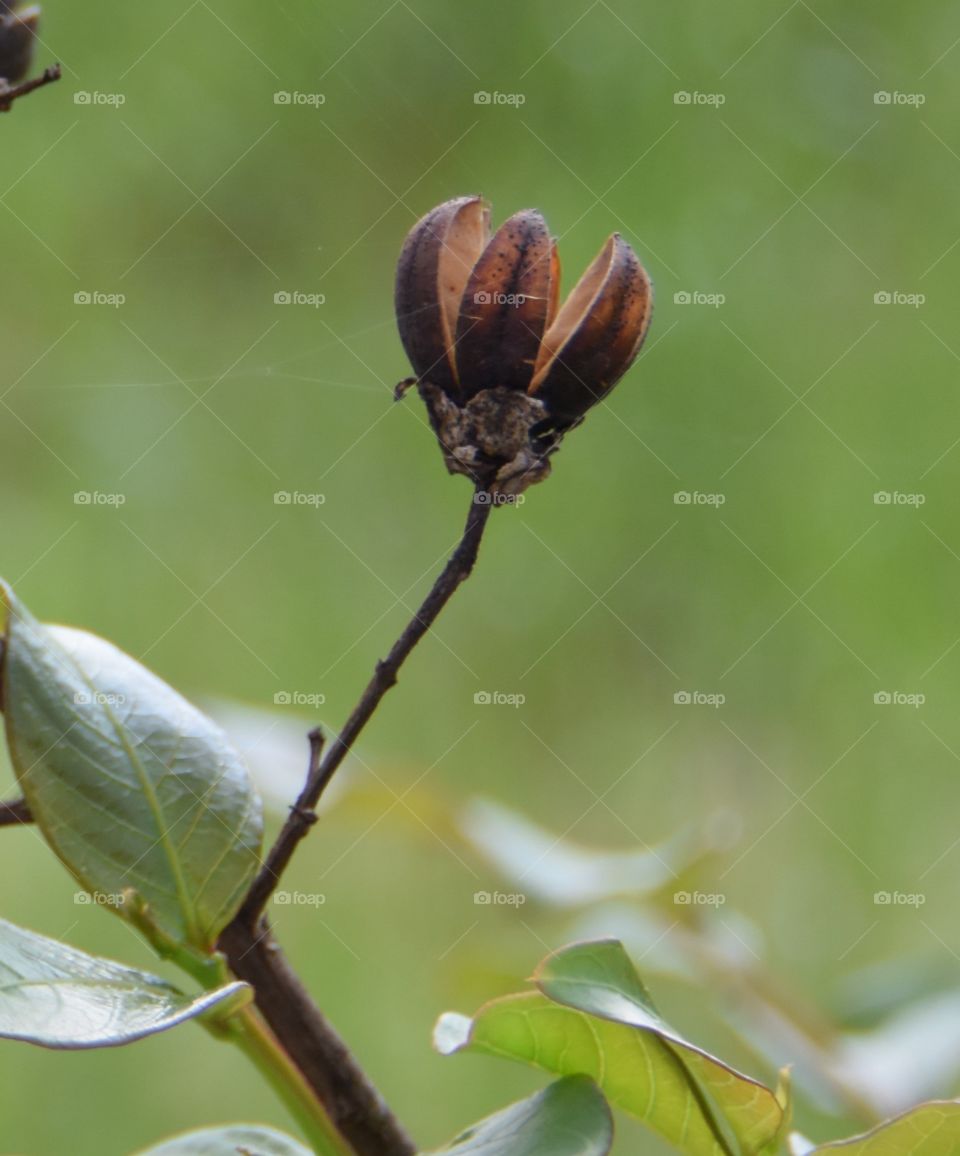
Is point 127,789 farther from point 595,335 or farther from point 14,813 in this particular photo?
point 595,335

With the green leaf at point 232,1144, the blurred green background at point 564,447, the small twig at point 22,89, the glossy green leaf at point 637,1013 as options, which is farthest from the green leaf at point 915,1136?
the blurred green background at point 564,447

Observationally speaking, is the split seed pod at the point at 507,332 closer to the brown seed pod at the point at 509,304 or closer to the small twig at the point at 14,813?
the brown seed pod at the point at 509,304

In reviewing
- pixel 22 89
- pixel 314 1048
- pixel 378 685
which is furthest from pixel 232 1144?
pixel 22 89

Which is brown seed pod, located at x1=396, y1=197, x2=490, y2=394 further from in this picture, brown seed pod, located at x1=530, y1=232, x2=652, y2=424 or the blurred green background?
the blurred green background

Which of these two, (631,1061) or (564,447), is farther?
(564,447)

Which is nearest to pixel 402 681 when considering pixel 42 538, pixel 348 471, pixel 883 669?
pixel 348 471

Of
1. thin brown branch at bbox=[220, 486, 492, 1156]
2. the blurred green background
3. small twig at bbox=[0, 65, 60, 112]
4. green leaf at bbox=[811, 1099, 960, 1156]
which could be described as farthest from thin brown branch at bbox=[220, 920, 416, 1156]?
the blurred green background
